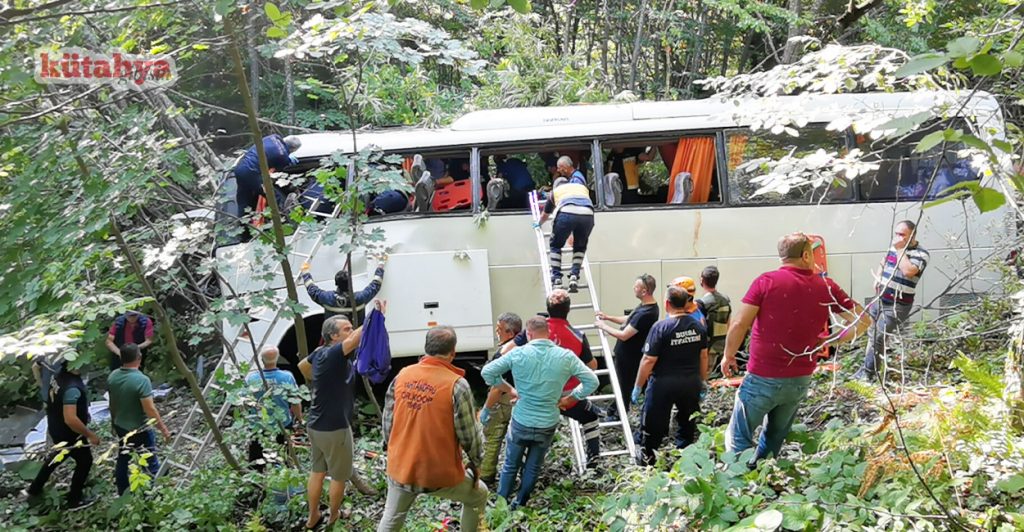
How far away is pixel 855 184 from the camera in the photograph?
26.7 ft

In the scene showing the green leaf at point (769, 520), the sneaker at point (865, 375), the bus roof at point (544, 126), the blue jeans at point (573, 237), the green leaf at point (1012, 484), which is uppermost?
the bus roof at point (544, 126)

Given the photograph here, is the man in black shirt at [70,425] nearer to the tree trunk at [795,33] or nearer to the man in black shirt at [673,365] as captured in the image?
the man in black shirt at [673,365]

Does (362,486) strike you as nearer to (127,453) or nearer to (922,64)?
(127,453)

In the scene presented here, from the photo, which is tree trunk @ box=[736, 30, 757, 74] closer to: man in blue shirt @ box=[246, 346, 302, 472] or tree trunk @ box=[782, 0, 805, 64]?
tree trunk @ box=[782, 0, 805, 64]

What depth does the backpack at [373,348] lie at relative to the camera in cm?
581

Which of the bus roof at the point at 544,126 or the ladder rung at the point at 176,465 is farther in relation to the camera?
the bus roof at the point at 544,126

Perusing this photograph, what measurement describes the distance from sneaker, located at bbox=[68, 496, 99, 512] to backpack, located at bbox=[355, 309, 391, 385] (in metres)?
2.85

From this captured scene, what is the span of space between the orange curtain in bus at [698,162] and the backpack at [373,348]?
3.83m

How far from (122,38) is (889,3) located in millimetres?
12601

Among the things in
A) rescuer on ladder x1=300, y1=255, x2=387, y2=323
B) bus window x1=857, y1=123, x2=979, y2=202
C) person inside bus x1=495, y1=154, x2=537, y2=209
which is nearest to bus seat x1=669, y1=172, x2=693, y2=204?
person inside bus x1=495, y1=154, x2=537, y2=209

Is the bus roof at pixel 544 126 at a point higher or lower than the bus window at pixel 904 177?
higher

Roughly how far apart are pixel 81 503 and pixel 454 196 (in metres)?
4.40

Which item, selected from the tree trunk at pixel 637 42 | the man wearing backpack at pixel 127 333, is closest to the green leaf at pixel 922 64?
the man wearing backpack at pixel 127 333

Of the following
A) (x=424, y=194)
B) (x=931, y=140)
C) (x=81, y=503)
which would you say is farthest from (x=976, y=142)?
(x=81, y=503)
